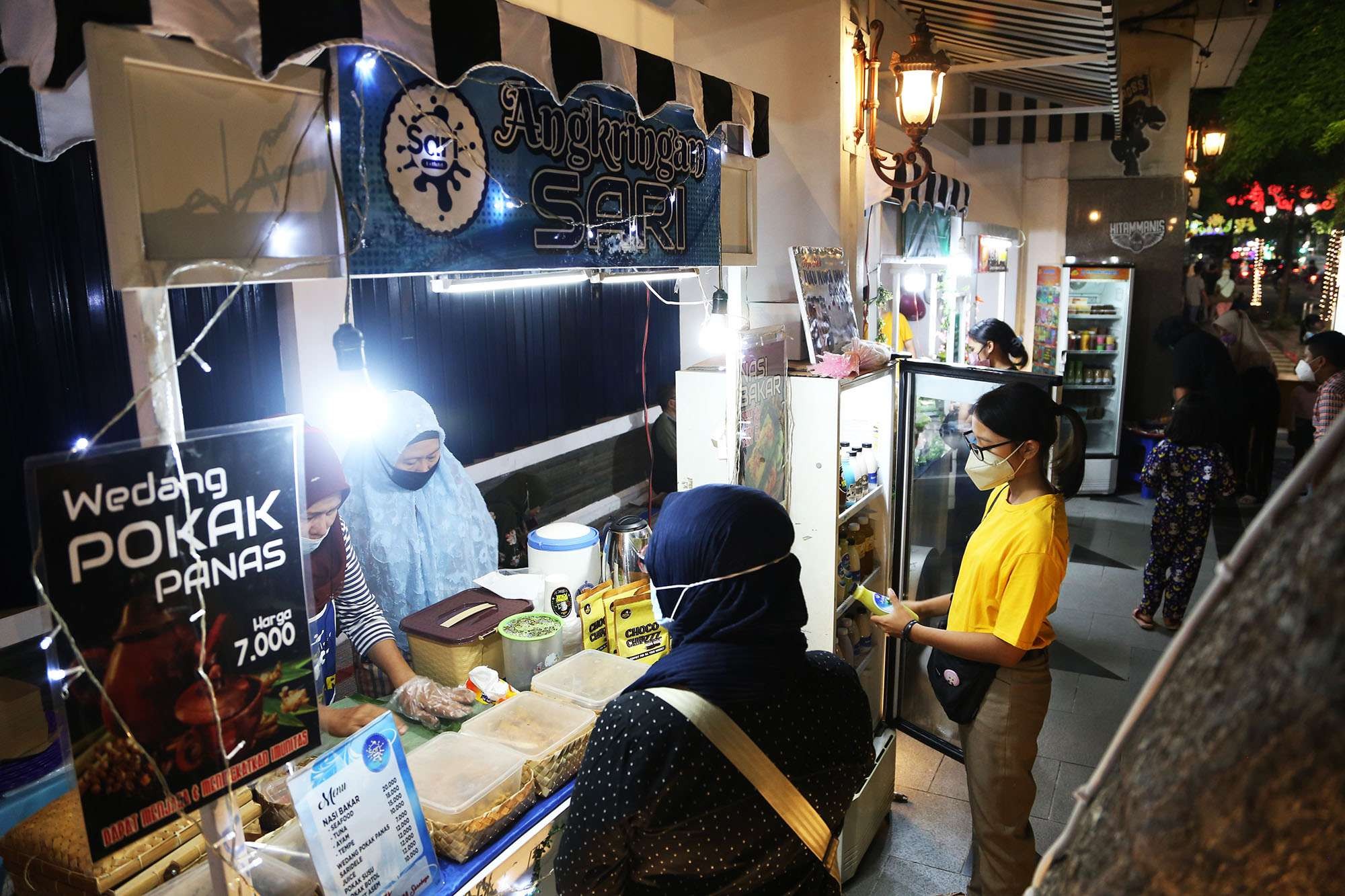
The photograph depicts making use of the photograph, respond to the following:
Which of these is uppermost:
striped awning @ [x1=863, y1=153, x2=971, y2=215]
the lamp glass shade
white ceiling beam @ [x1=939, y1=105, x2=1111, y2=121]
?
white ceiling beam @ [x1=939, y1=105, x2=1111, y2=121]

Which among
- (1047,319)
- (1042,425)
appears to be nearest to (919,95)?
(1042,425)

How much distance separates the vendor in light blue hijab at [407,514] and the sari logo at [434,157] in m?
1.39

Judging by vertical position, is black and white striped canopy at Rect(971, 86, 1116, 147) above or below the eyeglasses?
above

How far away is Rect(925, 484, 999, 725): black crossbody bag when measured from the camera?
3451 mm

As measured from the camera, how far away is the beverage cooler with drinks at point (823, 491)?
4164 millimetres

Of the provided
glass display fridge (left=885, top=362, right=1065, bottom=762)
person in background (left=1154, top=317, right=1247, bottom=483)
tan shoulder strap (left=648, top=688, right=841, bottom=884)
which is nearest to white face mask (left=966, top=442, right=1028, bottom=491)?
glass display fridge (left=885, top=362, right=1065, bottom=762)

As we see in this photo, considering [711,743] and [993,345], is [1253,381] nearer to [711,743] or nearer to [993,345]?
[993,345]

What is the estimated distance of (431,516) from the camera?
389 cm

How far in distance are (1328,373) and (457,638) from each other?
8481 mm

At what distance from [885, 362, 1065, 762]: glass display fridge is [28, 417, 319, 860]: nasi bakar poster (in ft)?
11.2

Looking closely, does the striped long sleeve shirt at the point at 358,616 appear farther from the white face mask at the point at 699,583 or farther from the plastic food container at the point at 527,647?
the white face mask at the point at 699,583

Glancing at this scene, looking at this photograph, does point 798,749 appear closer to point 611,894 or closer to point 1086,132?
point 611,894

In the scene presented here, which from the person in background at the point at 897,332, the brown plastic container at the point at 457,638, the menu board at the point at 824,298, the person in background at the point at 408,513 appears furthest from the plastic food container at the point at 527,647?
the person in background at the point at 897,332

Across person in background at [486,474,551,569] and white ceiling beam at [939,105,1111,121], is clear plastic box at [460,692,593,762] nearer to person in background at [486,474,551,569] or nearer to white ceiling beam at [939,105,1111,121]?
person in background at [486,474,551,569]
